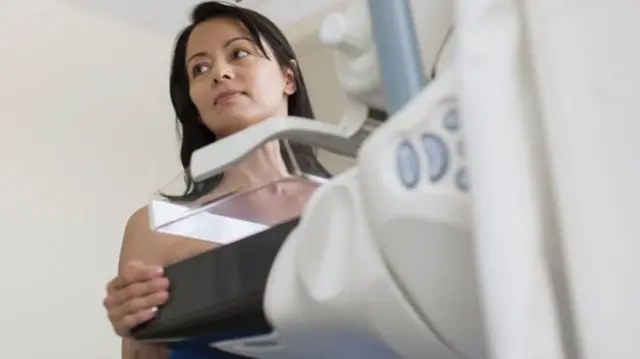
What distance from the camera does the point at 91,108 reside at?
2061 mm

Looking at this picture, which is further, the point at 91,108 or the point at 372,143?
the point at 91,108

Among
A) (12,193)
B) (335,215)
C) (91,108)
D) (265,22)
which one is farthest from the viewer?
(91,108)

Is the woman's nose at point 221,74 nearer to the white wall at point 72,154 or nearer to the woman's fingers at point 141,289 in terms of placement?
the woman's fingers at point 141,289

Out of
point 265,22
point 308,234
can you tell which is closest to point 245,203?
point 308,234

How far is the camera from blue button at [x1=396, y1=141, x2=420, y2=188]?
0.39 m

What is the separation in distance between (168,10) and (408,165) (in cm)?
188

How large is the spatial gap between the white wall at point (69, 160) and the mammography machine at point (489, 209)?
1403mm

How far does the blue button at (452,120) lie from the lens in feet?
1.26

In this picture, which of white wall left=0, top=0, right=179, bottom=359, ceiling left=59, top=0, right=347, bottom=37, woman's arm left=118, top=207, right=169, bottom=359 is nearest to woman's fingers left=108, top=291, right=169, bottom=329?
woman's arm left=118, top=207, right=169, bottom=359

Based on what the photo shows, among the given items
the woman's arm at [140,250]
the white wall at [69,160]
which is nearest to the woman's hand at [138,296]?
the woman's arm at [140,250]

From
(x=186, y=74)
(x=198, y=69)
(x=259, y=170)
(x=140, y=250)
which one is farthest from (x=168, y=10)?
(x=259, y=170)

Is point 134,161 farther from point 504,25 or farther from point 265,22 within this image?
point 504,25

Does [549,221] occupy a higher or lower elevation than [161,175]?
lower

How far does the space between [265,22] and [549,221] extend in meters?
1.02
